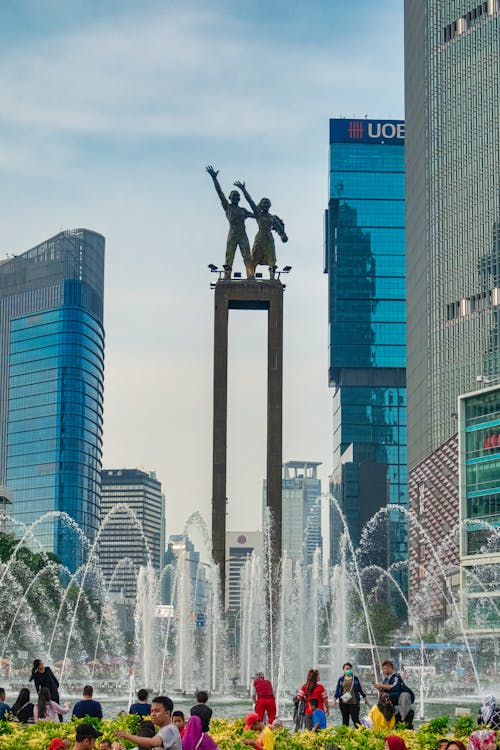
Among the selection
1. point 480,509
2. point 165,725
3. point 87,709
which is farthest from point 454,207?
point 165,725

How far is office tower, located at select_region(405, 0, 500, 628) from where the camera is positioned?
127188 mm

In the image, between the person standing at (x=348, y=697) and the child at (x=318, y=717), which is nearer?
the child at (x=318, y=717)

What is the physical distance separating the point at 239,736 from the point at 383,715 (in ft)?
11.8

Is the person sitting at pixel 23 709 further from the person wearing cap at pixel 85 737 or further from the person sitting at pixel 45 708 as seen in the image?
the person wearing cap at pixel 85 737

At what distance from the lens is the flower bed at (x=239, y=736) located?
1891cm

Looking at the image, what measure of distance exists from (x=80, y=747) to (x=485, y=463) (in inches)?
3841

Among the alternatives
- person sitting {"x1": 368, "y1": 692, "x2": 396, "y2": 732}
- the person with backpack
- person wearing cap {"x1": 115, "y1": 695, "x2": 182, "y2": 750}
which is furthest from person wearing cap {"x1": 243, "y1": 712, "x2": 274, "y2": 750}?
the person with backpack

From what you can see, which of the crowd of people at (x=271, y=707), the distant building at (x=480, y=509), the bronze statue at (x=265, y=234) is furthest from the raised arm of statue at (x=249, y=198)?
the distant building at (x=480, y=509)

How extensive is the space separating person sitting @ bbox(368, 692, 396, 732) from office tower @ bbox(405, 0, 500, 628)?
9342 cm

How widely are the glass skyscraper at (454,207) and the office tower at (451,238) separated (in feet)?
0.33

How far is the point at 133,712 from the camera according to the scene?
2022cm

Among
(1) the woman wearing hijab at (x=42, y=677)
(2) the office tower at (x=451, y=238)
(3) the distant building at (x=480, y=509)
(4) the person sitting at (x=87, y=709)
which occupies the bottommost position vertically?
(4) the person sitting at (x=87, y=709)

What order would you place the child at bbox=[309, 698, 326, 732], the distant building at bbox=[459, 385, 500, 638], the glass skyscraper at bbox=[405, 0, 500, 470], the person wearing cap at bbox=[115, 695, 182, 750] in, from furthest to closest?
the glass skyscraper at bbox=[405, 0, 500, 470] → the distant building at bbox=[459, 385, 500, 638] → the child at bbox=[309, 698, 326, 732] → the person wearing cap at bbox=[115, 695, 182, 750]

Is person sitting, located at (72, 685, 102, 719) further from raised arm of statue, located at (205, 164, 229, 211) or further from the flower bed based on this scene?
raised arm of statue, located at (205, 164, 229, 211)
